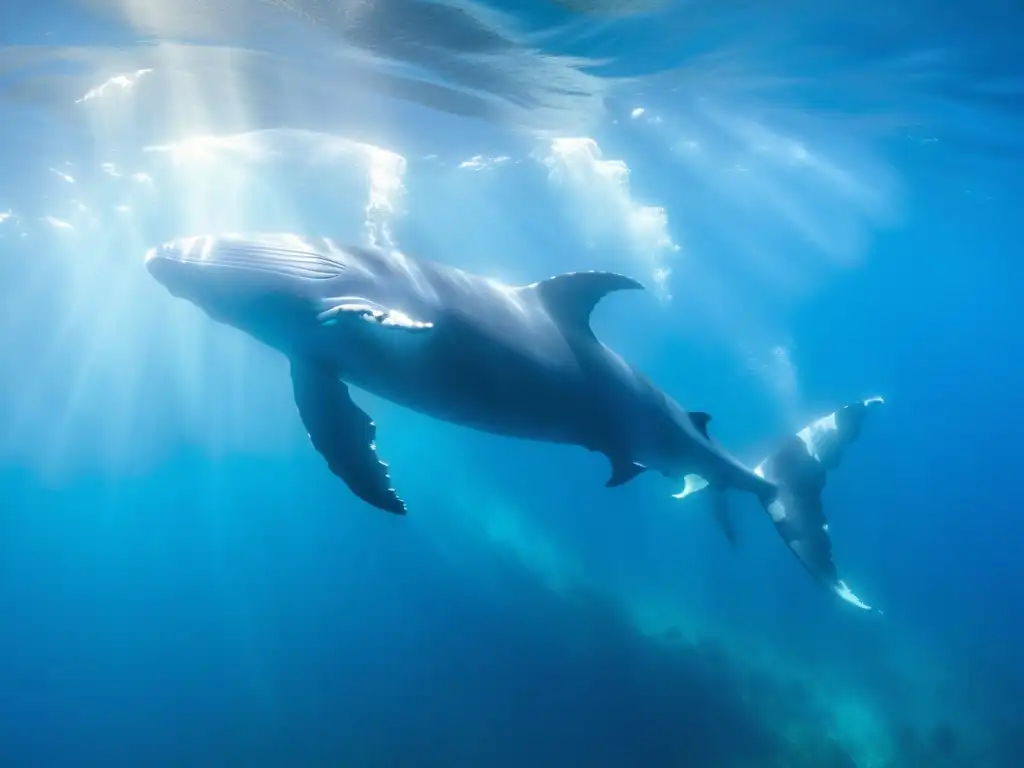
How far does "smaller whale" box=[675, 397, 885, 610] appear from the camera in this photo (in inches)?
376

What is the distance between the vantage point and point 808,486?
1001 cm

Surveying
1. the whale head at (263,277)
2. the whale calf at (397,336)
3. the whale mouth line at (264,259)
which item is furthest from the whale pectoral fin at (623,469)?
the whale mouth line at (264,259)

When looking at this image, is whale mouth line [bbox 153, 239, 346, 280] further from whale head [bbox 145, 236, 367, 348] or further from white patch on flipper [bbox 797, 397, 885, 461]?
white patch on flipper [bbox 797, 397, 885, 461]

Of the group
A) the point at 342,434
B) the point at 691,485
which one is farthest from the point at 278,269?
the point at 691,485

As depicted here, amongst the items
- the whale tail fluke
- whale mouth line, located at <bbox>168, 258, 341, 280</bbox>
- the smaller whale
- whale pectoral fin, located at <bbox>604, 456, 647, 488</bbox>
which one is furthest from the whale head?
the whale tail fluke

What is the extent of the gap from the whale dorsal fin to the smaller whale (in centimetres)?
320

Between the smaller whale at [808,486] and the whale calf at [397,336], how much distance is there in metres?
3.14

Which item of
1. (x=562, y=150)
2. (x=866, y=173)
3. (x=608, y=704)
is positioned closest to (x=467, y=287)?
(x=608, y=704)

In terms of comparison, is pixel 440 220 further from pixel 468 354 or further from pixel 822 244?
pixel 822 244

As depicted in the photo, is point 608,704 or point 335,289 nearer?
point 335,289

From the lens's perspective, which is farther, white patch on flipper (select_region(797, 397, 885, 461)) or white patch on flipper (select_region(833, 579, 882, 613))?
white patch on flipper (select_region(797, 397, 885, 461))

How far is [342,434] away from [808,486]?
24.0ft

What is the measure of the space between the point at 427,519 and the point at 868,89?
104 ft

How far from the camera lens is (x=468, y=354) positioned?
609cm
